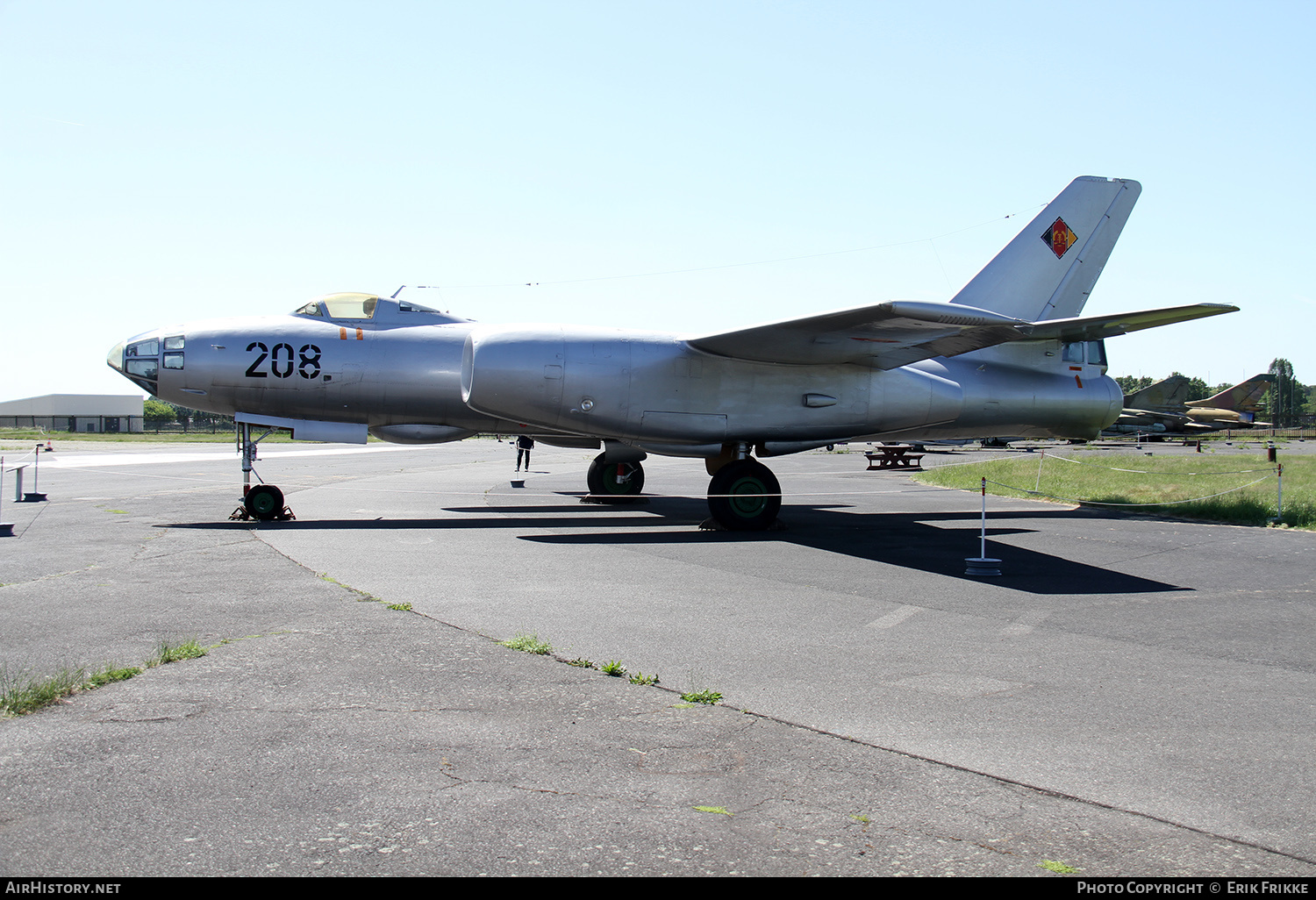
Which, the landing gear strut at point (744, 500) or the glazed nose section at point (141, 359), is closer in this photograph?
the landing gear strut at point (744, 500)

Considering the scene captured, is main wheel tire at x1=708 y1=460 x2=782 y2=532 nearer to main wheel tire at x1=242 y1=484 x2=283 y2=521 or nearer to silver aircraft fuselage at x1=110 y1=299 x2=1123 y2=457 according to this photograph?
silver aircraft fuselage at x1=110 y1=299 x2=1123 y2=457

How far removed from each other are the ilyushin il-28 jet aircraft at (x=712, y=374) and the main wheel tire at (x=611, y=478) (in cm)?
260

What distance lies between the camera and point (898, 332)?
11289mm

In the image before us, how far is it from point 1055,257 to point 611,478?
28.9ft

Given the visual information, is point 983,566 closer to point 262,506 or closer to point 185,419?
point 262,506

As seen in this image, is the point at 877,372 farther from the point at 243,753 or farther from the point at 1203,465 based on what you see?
the point at 1203,465

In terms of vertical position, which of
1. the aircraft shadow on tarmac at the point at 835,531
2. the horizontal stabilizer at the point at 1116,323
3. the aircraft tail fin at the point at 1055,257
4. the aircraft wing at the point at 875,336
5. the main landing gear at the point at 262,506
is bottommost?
the aircraft shadow on tarmac at the point at 835,531

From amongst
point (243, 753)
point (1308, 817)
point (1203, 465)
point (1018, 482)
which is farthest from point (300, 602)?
point (1203, 465)

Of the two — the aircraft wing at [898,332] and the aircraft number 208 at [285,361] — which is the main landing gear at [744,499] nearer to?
the aircraft wing at [898,332]

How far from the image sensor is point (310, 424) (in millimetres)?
13297

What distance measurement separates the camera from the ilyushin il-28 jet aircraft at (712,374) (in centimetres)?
1186

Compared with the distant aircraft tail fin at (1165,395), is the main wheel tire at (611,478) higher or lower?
lower

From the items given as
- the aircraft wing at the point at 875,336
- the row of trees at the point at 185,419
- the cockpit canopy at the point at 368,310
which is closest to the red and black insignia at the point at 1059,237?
the aircraft wing at the point at 875,336

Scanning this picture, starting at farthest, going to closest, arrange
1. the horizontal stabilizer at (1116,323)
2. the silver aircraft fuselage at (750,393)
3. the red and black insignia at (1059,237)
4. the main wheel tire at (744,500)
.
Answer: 1. the red and black insignia at (1059,237)
2. the main wheel tire at (744,500)
3. the silver aircraft fuselage at (750,393)
4. the horizontal stabilizer at (1116,323)
